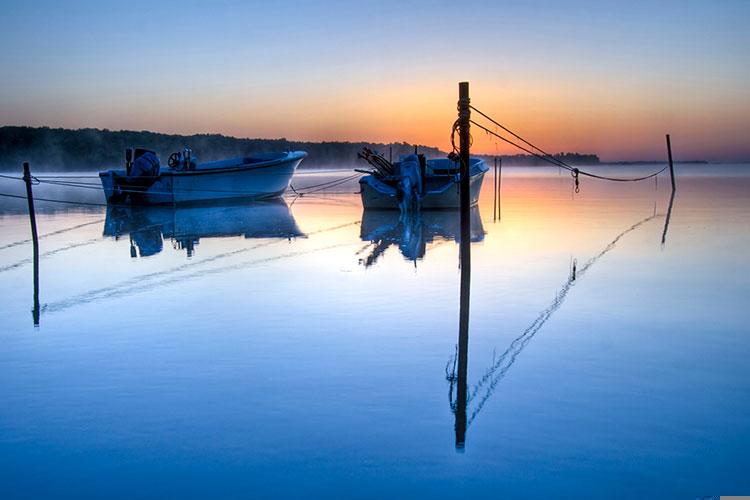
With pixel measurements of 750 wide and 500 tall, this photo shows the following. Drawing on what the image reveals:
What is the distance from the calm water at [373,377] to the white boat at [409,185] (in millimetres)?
11691

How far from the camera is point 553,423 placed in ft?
19.3

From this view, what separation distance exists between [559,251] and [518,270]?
10.7 ft

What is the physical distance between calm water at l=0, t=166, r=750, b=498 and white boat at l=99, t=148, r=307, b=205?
53.6 ft

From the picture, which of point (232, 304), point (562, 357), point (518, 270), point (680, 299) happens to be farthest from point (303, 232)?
point (562, 357)

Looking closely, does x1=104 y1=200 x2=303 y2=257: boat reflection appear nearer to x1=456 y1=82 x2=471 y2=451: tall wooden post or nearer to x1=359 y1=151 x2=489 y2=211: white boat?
x1=359 y1=151 x2=489 y2=211: white boat

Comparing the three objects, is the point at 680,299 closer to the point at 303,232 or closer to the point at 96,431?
the point at 96,431

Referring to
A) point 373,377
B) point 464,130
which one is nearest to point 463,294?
point 464,130

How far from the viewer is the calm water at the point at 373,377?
5.04 meters

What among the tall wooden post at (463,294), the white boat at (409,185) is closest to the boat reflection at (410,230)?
the white boat at (409,185)

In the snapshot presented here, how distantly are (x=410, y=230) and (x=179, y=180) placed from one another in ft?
48.9

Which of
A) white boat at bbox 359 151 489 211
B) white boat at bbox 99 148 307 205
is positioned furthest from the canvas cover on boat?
white boat at bbox 99 148 307 205

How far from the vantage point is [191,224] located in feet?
82.7

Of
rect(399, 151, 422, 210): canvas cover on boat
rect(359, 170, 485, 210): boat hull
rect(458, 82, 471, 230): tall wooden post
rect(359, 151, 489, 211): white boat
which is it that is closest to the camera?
rect(458, 82, 471, 230): tall wooden post

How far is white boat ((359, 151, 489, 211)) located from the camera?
27703mm
